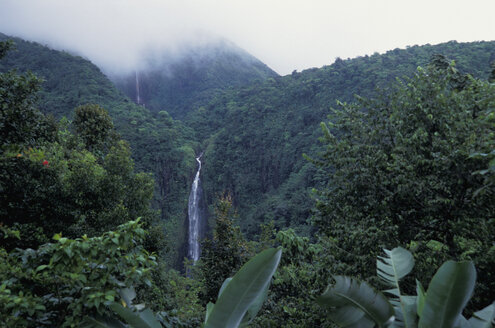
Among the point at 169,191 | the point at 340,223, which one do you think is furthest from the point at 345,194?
the point at 169,191

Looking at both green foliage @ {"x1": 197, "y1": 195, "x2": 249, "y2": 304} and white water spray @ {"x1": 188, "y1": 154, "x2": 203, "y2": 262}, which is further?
white water spray @ {"x1": 188, "y1": 154, "x2": 203, "y2": 262}

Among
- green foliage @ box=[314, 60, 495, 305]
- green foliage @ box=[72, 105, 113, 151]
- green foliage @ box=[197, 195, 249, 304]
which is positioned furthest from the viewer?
green foliage @ box=[72, 105, 113, 151]

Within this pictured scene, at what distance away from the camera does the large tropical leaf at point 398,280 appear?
2227mm

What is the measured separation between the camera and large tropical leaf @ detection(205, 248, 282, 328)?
195 cm

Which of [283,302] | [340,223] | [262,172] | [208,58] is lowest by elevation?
[262,172]

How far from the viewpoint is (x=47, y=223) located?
9.71m

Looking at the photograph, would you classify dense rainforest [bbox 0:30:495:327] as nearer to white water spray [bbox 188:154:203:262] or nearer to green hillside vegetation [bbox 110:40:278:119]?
white water spray [bbox 188:154:203:262]

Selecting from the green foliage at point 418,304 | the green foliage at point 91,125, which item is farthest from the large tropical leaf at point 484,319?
the green foliage at point 91,125

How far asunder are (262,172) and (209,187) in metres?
8.90

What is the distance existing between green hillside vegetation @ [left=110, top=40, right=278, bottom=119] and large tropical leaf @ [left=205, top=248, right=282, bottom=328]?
7939cm

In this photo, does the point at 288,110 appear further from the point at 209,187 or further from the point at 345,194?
the point at 345,194

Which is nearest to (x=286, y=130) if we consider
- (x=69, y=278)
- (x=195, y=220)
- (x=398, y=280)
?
(x=195, y=220)

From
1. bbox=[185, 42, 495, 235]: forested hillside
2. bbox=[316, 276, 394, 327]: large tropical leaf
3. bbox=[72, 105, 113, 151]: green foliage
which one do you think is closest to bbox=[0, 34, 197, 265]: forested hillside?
bbox=[185, 42, 495, 235]: forested hillside

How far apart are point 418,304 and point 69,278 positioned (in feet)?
9.02
